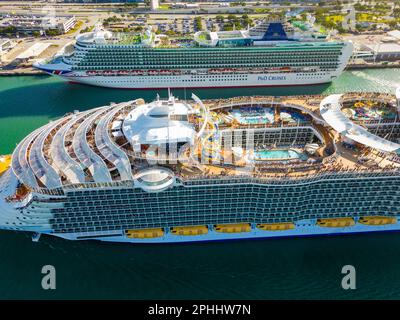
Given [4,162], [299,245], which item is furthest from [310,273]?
[4,162]

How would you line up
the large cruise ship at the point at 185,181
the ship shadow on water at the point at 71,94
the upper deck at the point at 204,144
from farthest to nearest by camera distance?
the ship shadow on water at the point at 71,94 → the upper deck at the point at 204,144 → the large cruise ship at the point at 185,181

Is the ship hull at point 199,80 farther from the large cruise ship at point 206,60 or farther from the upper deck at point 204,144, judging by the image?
the upper deck at point 204,144

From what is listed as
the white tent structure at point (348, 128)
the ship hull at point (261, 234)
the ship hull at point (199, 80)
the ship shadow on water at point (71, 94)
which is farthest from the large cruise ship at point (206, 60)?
the ship hull at point (261, 234)

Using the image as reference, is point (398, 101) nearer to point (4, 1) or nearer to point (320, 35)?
point (320, 35)

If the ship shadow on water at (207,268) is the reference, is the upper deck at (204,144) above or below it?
above

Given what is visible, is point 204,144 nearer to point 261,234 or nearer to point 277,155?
point 277,155

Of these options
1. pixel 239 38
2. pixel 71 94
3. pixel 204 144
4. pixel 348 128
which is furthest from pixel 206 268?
pixel 239 38

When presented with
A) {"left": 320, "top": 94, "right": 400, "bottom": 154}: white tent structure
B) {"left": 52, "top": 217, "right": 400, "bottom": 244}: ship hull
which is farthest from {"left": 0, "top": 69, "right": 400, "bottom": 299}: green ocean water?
{"left": 320, "top": 94, "right": 400, "bottom": 154}: white tent structure
